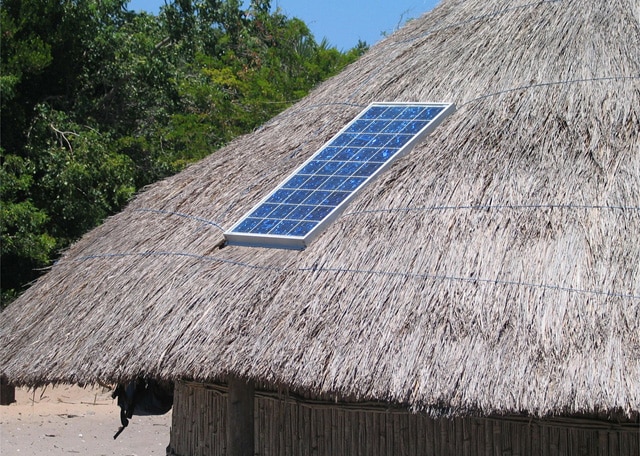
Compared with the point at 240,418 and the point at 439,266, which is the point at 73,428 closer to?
the point at 240,418

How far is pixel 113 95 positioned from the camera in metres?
14.8

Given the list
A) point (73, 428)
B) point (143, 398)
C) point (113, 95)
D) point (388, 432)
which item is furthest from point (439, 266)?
point (113, 95)

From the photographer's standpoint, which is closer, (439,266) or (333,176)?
(439,266)

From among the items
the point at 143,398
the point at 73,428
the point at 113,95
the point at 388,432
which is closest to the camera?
the point at 388,432

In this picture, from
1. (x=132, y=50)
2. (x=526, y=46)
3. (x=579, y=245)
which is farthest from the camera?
(x=132, y=50)

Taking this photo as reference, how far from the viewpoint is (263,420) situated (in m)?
5.78

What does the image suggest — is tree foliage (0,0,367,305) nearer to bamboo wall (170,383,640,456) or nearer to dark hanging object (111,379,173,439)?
dark hanging object (111,379,173,439)

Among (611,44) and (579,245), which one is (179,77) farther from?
(579,245)

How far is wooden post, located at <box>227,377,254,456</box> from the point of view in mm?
5578

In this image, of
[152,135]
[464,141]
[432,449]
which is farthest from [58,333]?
[152,135]

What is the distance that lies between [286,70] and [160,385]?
29.9 feet

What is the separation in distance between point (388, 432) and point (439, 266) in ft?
3.84

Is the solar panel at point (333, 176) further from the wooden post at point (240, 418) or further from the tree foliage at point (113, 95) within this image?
the tree foliage at point (113, 95)

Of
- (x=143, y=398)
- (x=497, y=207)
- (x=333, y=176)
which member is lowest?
(x=143, y=398)
